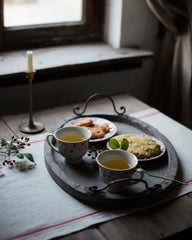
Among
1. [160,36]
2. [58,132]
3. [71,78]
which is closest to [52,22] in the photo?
[71,78]

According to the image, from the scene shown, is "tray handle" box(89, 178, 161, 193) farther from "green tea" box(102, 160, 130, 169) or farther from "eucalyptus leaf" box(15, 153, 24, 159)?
"eucalyptus leaf" box(15, 153, 24, 159)

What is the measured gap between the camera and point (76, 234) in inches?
33.3

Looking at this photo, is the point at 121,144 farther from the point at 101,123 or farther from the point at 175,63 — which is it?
the point at 175,63

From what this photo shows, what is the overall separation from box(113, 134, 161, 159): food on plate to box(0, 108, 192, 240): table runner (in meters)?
0.10

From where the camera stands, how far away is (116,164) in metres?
0.98

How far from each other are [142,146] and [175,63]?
95 cm

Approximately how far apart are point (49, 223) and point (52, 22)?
126cm

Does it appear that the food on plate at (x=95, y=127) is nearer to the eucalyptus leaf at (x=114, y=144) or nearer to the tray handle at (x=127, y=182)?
the eucalyptus leaf at (x=114, y=144)

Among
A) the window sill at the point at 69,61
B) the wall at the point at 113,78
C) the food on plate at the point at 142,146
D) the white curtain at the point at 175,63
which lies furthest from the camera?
the white curtain at the point at 175,63

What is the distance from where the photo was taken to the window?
1741 millimetres

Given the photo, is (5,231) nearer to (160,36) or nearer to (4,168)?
(4,168)

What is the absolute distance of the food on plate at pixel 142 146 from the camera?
1084 mm

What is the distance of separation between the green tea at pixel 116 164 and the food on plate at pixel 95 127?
22 cm

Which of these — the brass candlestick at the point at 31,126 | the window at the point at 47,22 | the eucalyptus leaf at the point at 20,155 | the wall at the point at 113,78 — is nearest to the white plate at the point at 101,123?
the brass candlestick at the point at 31,126
